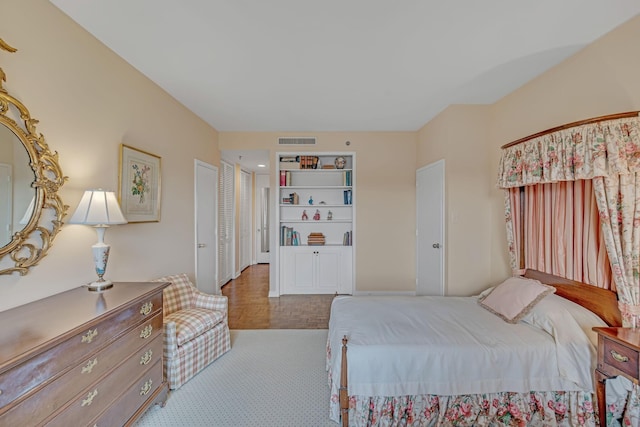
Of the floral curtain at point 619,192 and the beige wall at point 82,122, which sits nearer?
the beige wall at point 82,122

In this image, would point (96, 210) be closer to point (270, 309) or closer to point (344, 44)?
point (344, 44)

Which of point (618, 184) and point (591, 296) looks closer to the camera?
point (618, 184)

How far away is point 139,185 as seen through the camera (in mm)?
2418

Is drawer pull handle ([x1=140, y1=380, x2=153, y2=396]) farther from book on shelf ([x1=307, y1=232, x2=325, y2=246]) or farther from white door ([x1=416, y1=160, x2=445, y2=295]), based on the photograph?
white door ([x1=416, y1=160, x2=445, y2=295])

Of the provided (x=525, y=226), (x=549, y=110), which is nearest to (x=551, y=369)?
(x=525, y=226)

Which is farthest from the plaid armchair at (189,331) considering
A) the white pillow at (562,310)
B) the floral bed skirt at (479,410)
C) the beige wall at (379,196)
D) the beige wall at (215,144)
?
the white pillow at (562,310)

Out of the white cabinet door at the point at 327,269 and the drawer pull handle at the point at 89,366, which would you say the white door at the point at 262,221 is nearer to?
the white cabinet door at the point at 327,269

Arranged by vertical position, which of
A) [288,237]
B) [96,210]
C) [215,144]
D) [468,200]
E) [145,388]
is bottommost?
[145,388]

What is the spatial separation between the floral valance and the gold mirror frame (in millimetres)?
3392

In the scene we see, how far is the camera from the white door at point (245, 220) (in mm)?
5914

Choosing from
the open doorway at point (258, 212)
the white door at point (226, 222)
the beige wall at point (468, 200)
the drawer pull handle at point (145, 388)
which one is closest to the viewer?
the drawer pull handle at point (145, 388)

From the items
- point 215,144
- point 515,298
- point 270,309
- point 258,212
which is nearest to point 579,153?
point 515,298

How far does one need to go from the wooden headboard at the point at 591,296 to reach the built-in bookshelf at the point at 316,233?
2565mm

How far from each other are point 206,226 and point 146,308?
6.94ft
